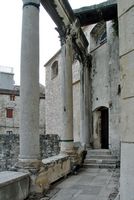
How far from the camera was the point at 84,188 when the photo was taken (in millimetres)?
5734

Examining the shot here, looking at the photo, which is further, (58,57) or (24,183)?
(58,57)

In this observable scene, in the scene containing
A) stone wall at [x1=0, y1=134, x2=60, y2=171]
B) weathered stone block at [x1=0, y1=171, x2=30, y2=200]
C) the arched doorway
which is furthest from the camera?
stone wall at [x1=0, y1=134, x2=60, y2=171]

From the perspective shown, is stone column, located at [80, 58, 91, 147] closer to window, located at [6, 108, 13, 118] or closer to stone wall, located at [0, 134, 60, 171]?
stone wall, located at [0, 134, 60, 171]

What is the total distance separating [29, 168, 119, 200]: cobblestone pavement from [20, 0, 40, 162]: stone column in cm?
88

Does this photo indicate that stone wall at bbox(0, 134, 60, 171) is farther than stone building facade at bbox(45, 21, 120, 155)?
Yes

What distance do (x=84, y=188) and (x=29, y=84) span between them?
2438 mm

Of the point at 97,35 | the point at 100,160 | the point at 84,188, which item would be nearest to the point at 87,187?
the point at 84,188

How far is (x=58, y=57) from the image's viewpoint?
18.6 metres

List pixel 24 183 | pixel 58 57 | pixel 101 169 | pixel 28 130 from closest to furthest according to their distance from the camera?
pixel 24 183
pixel 28 130
pixel 101 169
pixel 58 57

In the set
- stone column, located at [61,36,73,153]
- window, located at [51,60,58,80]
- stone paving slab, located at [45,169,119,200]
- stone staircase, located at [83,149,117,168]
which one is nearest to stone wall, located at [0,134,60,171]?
stone staircase, located at [83,149,117,168]

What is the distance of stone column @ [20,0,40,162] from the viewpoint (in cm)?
500

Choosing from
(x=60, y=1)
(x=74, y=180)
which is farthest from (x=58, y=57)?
(x=74, y=180)

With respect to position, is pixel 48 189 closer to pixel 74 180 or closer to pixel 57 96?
pixel 74 180

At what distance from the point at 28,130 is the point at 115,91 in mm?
6614
